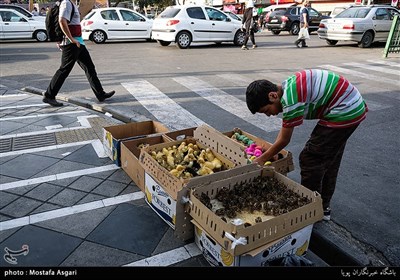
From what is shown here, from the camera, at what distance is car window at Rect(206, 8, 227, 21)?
14.3 meters

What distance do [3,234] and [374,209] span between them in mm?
3226

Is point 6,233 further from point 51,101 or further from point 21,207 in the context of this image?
point 51,101

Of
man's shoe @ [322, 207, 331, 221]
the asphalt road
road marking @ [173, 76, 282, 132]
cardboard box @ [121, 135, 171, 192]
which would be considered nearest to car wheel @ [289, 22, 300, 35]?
the asphalt road

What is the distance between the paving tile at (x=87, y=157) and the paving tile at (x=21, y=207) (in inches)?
36.0

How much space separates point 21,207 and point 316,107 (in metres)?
2.70

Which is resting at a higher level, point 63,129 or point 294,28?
point 294,28

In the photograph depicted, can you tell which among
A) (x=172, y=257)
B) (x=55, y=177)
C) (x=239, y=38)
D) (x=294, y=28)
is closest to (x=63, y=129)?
(x=55, y=177)

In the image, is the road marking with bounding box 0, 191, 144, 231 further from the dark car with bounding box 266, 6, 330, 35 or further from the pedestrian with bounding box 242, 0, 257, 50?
the dark car with bounding box 266, 6, 330, 35

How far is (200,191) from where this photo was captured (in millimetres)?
2537

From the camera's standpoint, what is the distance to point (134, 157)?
11.1 feet

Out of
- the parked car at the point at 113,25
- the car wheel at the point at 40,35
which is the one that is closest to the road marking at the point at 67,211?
the parked car at the point at 113,25
